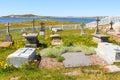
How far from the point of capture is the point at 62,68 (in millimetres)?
10906

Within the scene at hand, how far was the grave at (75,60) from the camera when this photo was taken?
11.4m

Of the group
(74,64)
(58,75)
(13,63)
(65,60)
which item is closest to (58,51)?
(65,60)

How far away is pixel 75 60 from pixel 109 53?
6.08 feet

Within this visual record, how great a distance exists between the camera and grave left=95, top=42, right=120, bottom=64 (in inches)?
462

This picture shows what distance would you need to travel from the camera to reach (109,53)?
12422mm

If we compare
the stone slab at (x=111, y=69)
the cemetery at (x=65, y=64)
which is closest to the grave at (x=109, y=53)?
the cemetery at (x=65, y=64)

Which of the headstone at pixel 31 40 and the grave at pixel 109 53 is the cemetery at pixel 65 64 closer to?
the grave at pixel 109 53

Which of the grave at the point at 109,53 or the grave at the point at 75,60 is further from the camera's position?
the grave at the point at 109,53

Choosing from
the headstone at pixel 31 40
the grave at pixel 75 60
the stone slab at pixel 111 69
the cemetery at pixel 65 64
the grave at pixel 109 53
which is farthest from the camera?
the headstone at pixel 31 40

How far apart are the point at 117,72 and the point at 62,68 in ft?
8.21

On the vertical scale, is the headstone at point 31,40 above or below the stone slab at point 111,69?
above

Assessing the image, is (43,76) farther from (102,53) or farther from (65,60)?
(102,53)

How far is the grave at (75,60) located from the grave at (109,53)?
1.02m

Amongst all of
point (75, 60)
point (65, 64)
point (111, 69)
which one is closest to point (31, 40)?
point (75, 60)
